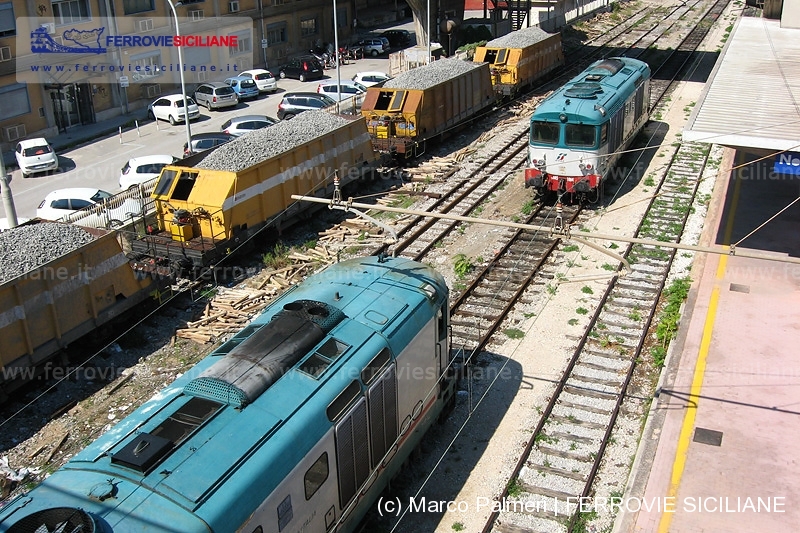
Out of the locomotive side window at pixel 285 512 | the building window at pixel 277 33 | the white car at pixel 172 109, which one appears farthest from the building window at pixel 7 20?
the locomotive side window at pixel 285 512

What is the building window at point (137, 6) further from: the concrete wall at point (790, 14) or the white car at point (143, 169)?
the concrete wall at point (790, 14)

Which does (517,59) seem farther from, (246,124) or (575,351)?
(575,351)

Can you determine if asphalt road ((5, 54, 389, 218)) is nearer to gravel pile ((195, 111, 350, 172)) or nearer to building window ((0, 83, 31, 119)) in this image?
building window ((0, 83, 31, 119))

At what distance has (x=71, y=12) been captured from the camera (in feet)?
125

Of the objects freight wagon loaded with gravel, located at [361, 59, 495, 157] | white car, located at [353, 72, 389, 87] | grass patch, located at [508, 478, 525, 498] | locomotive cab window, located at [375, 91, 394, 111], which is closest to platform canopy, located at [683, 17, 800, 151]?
freight wagon loaded with gravel, located at [361, 59, 495, 157]

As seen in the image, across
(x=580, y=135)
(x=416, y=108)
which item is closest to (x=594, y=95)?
(x=580, y=135)

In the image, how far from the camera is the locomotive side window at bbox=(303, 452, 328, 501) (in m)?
9.30

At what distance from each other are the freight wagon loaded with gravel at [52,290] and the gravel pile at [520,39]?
25.6m

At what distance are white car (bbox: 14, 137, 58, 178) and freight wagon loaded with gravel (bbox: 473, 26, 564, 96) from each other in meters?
19.8

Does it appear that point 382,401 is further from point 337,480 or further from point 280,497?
point 280,497

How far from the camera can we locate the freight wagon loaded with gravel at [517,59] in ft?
119

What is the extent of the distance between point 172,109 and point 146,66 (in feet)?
21.3

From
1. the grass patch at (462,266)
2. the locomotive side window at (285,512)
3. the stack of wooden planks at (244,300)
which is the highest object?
the locomotive side window at (285,512)

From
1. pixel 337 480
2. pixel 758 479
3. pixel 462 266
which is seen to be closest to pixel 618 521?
pixel 758 479
